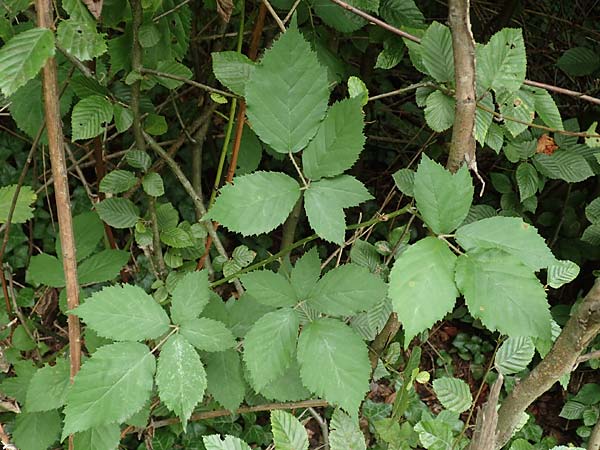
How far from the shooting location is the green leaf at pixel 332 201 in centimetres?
95

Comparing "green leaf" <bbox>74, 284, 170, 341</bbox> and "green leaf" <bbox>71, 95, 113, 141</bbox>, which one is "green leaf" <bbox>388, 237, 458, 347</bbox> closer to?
"green leaf" <bbox>74, 284, 170, 341</bbox>

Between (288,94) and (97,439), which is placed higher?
(288,94)

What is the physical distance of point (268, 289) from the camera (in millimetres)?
1144

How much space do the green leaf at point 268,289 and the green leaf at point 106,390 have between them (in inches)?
9.9

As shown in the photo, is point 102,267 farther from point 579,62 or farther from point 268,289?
point 579,62

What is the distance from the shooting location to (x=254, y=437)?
217cm

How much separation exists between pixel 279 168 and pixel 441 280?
175cm

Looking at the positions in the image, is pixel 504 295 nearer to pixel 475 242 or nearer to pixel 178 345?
pixel 475 242

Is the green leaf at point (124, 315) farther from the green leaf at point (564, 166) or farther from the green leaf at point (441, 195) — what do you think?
the green leaf at point (564, 166)

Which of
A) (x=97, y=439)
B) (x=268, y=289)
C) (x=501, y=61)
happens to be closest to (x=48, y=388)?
(x=97, y=439)

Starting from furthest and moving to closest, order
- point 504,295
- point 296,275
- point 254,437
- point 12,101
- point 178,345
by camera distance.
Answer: point 254,437, point 12,101, point 296,275, point 178,345, point 504,295

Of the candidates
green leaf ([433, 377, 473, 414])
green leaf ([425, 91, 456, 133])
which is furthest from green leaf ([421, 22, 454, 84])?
green leaf ([433, 377, 473, 414])

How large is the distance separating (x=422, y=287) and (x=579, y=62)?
196 centimetres

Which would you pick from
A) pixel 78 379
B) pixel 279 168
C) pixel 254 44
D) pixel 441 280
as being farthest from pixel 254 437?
pixel 441 280
